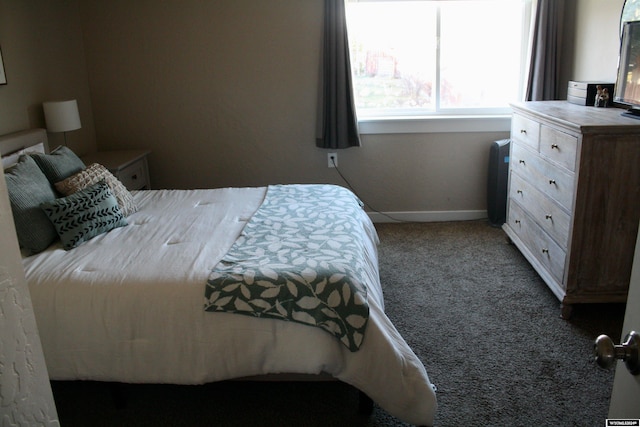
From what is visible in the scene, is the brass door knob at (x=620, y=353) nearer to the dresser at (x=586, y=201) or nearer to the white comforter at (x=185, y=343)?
the white comforter at (x=185, y=343)

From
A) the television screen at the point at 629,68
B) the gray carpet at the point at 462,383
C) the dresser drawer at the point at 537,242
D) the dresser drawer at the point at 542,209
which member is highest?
the television screen at the point at 629,68

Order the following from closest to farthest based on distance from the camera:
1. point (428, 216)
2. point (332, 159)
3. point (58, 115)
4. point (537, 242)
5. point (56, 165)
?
point (56, 165), point (537, 242), point (58, 115), point (332, 159), point (428, 216)

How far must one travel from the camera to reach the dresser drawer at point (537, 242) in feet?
9.29

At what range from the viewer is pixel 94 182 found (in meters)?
2.80

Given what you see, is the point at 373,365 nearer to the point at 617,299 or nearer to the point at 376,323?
the point at 376,323

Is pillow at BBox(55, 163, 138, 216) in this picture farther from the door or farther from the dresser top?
the door

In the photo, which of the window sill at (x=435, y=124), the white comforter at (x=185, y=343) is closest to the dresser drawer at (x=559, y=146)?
the window sill at (x=435, y=124)

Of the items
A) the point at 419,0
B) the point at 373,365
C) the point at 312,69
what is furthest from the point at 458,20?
the point at 373,365

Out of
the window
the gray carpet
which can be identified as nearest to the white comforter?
the gray carpet

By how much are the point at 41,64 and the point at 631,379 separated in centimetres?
381

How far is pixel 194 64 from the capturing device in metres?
4.11

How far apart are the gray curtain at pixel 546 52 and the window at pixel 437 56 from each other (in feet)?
0.68

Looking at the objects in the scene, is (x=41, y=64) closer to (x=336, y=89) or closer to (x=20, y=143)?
(x=20, y=143)

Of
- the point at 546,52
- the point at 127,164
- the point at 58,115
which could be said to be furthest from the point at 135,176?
the point at 546,52
